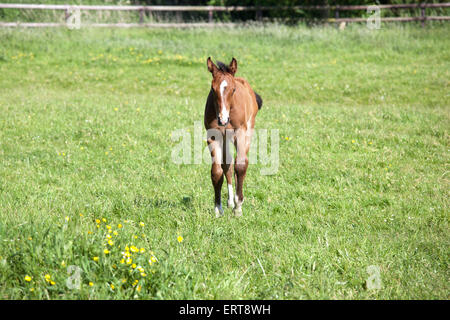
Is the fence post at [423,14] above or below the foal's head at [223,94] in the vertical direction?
above

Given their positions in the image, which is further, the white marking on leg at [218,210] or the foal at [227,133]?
the white marking on leg at [218,210]

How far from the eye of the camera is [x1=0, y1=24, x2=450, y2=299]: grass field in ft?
13.8

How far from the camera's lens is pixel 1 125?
1075 centimetres

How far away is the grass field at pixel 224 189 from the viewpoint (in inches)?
165

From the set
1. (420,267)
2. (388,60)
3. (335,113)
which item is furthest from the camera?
(388,60)

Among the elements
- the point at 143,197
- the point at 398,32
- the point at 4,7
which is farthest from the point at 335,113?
the point at 4,7

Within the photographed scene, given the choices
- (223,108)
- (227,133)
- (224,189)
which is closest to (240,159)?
(227,133)

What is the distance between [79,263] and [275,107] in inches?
386

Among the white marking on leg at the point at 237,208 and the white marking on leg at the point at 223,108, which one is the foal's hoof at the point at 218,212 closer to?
the white marking on leg at the point at 237,208

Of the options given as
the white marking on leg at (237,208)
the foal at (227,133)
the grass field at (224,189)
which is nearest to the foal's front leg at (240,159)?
the foal at (227,133)

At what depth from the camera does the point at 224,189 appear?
296 inches

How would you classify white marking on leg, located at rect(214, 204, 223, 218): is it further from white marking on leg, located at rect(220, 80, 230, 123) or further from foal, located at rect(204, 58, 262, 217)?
white marking on leg, located at rect(220, 80, 230, 123)

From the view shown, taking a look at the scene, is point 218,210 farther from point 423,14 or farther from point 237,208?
point 423,14

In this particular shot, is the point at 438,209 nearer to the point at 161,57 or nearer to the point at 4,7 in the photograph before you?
the point at 161,57
